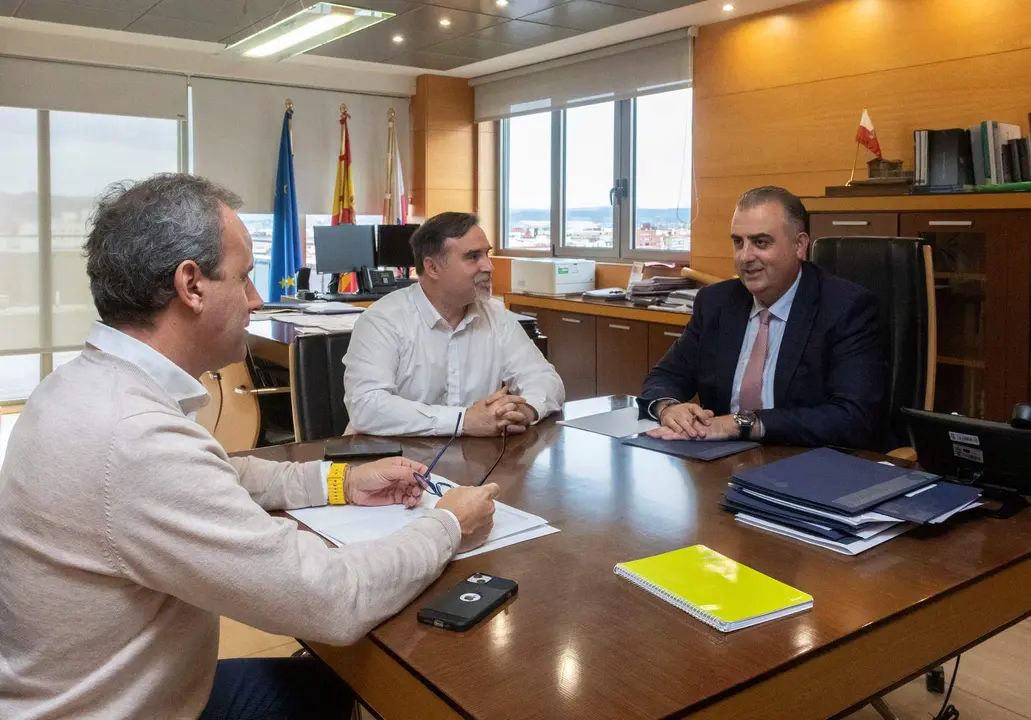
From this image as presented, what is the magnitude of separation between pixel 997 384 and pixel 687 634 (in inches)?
126

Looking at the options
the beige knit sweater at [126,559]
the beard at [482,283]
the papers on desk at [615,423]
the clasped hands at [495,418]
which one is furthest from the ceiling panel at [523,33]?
the beige knit sweater at [126,559]

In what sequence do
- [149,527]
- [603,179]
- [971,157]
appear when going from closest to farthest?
[149,527]
[971,157]
[603,179]

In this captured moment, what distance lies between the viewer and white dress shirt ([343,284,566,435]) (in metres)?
2.49

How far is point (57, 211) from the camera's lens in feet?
22.3

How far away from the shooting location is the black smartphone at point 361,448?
1958 millimetres

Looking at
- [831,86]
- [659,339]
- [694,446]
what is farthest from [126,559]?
[831,86]

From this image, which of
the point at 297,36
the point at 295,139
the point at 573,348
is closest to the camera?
the point at 297,36

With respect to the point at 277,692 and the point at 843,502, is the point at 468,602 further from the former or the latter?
the point at 843,502

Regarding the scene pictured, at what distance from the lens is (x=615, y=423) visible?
7.74ft

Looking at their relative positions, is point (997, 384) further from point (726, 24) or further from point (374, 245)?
point (374, 245)

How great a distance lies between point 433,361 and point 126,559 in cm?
168

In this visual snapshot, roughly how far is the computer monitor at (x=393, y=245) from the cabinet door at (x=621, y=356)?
5.45 ft

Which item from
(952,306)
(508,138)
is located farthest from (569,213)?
(952,306)

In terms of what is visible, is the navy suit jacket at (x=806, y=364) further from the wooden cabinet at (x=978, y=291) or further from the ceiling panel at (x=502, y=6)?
the ceiling panel at (x=502, y=6)
